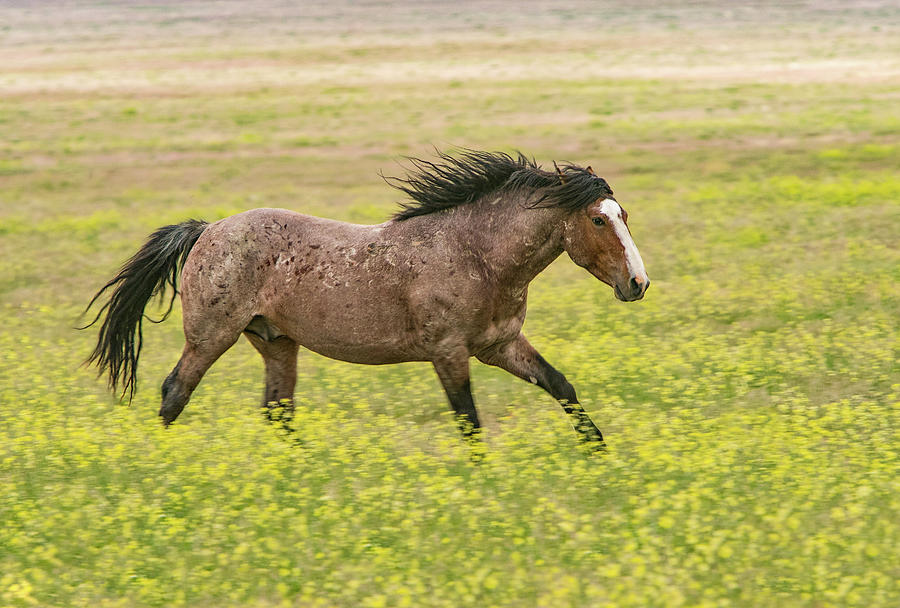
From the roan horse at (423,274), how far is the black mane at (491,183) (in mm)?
10

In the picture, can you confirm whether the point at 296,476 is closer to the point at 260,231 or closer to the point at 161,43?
the point at 260,231

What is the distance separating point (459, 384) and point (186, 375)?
86.3 inches

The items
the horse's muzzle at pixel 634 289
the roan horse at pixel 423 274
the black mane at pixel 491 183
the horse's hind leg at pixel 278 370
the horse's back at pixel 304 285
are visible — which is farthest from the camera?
the horse's hind leg at pixel 278 370

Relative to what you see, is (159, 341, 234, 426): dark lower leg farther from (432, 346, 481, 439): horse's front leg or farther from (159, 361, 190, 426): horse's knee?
(432, 346, 481, 439): horse's front leg

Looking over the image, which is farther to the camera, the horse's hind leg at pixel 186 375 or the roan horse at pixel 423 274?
the horse's hind leg at pixel 186 375

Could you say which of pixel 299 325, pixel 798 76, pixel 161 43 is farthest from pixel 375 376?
pixel 161 43

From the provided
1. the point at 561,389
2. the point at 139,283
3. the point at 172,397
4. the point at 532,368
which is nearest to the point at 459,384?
the point at 532,368

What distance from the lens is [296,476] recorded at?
26.4 ft

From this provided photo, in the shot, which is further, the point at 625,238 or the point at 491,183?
the point at 491,183

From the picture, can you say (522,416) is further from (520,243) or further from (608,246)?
(608,246)

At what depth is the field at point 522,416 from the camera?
22.0ft

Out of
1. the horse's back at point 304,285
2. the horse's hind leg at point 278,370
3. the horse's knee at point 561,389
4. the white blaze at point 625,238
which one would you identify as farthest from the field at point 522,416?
the white blaze at point 625,238

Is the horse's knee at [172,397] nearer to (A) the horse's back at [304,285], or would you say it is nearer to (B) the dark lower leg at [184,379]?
(B) the dark lower leg at [184,379]

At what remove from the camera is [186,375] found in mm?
9258
